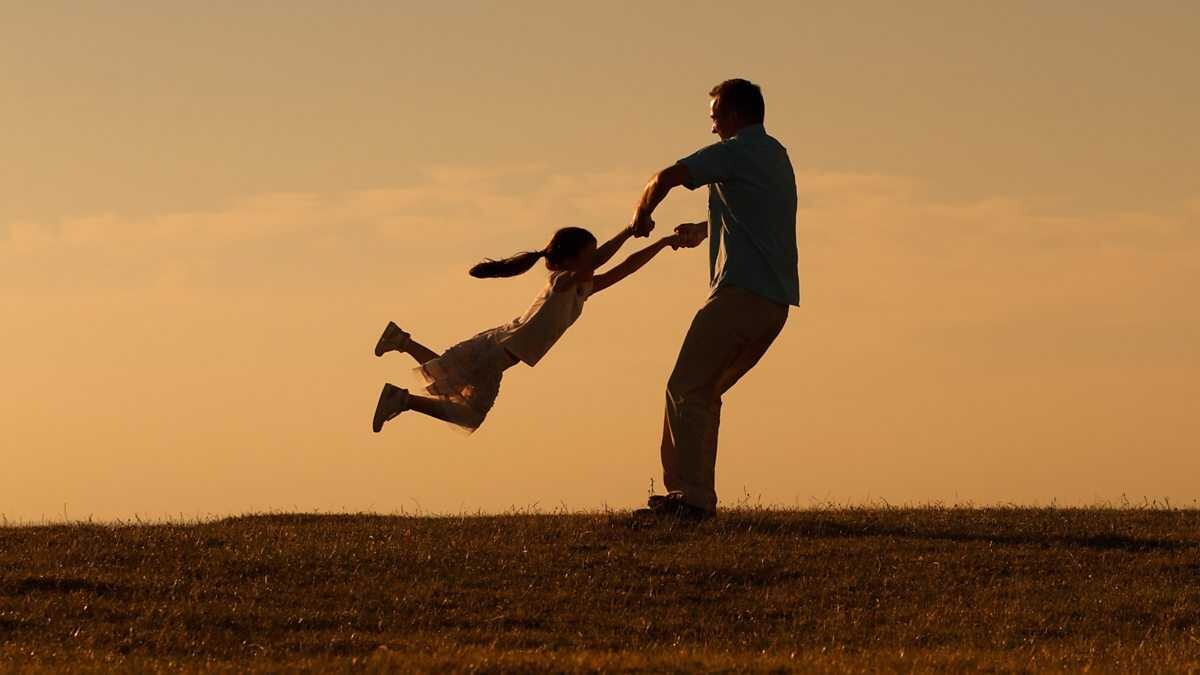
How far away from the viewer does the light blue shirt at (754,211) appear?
1667cm

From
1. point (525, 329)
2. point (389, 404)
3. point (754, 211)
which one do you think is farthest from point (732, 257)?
point (389, 404)

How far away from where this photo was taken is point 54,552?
1650 cm

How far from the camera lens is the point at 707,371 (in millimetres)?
16984

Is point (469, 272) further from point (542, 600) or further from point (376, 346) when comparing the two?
point (542, 600)

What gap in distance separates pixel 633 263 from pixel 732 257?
113cm

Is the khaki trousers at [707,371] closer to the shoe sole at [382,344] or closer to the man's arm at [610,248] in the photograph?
the man's arm at [610,248]

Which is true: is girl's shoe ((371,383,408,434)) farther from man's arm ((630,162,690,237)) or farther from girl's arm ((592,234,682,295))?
man's arm ((630,162,690,237))

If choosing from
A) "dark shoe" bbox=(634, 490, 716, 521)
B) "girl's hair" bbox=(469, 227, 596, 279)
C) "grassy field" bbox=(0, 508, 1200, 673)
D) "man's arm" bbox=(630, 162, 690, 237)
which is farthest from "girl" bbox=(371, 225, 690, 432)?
"dark shoe" bbox=(634, 490, 716, 521)

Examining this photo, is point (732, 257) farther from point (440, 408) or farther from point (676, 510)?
point (440, 408)

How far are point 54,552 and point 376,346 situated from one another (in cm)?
354

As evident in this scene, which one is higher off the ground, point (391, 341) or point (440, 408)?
point (391, 341)

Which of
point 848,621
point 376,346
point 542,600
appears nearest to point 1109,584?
point 848,621

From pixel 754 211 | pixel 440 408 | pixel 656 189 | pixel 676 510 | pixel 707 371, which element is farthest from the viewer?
pixel 676 510

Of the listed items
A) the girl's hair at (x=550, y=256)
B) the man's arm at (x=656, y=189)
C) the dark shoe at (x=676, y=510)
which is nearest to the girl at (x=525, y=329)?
the girl's hair at (x=550, y=256)
